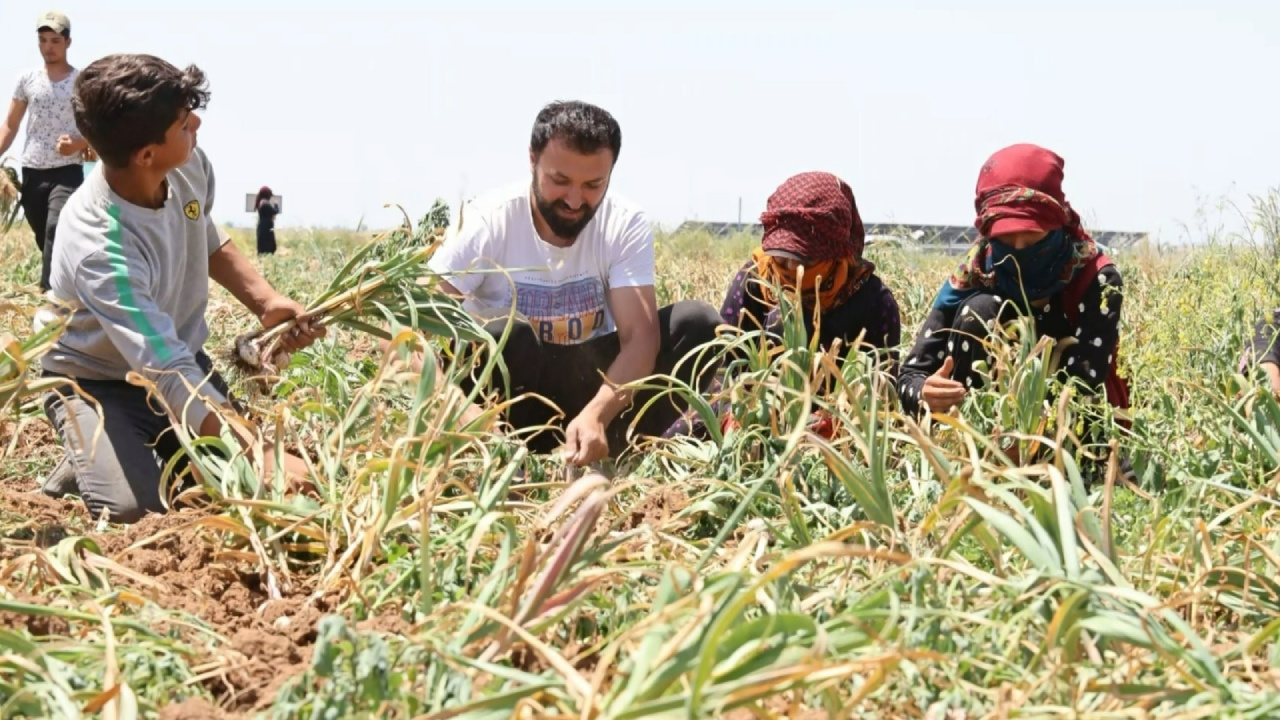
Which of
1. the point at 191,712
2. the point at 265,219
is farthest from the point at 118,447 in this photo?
the point at 265,219

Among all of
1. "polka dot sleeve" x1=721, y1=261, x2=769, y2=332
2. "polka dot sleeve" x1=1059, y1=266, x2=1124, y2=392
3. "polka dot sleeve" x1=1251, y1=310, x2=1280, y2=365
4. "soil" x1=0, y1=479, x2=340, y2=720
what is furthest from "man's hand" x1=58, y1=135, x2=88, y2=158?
"polka dot sleeve" x1=1251, y1=310, x2=1280, y2=365

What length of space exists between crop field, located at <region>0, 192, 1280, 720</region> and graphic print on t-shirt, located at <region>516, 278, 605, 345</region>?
0.75 metres

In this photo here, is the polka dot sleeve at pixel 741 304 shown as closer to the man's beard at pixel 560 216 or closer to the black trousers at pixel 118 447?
the man's beard at pixel 560 216

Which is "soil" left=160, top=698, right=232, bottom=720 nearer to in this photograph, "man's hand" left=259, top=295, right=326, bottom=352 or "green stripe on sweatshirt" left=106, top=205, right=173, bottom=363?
"green stripe on sweatshirt" left=106, top=205, right=173, bottom=363

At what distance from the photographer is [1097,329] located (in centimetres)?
341

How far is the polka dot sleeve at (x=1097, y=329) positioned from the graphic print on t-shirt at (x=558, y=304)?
1186 millimetres

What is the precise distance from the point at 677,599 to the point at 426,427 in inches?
34.1

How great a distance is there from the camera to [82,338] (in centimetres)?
309

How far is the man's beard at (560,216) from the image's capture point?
3.59 metres

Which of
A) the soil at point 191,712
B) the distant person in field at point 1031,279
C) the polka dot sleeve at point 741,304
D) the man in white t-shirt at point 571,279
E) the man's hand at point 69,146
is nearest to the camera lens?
the soil at point 191,712

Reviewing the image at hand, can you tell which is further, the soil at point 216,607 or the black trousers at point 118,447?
the black trousers at point 118,447

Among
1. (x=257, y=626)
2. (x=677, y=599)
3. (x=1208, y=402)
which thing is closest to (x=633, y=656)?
(x=677, y=599)

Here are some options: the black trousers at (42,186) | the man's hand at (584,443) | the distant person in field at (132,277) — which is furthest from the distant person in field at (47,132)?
the man's hand at (584,443)

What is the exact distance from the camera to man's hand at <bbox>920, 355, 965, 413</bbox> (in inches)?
120
